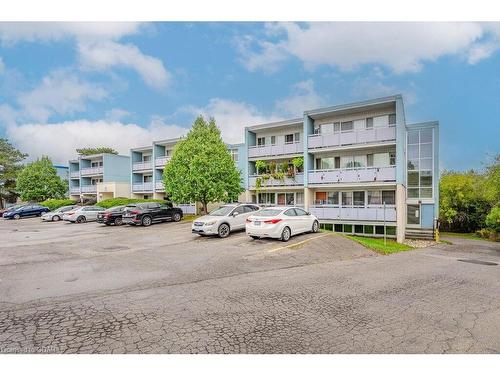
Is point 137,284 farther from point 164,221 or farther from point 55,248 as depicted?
point 164,221

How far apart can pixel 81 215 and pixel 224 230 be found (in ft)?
61.3

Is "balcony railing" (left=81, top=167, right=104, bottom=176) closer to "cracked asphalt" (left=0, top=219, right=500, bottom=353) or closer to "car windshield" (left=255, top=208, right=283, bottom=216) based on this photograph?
"cracked asphalt" (left=0, top=219, right=500, bottom=353)

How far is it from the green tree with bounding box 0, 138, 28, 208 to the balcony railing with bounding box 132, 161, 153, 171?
25386 millimetres

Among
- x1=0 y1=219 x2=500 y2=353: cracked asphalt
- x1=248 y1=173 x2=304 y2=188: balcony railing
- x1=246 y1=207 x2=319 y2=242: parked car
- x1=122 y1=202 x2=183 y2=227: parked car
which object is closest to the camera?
x1=0 y1=219 x2=500 y2=353: cracked asphalt

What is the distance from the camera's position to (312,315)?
5.40m

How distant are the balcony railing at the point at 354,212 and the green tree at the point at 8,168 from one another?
52883mm

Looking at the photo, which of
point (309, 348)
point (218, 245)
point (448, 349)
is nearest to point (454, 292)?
point (448, 349)

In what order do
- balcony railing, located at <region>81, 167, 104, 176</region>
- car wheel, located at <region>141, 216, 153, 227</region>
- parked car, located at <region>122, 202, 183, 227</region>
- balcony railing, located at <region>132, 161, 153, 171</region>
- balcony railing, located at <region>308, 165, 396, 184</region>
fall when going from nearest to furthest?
balcony railing, located at <region>308, 165, 396, 184</region> → parked car, located at <region>122, 202, 183, 227</region> → car wheel, located at <region>141, 216, 153, 227</region> → balcony railing, located at <region>132, 161, 153, 171</region> → balcony railing, located at <region>81, 167, 104, 176</region>

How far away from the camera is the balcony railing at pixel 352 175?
20953 millimetres

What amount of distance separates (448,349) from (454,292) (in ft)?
12.3

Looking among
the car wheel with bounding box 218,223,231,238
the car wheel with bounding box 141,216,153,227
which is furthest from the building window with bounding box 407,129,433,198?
the car wheel with bounding box 141,216,153,227

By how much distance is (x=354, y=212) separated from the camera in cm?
2167

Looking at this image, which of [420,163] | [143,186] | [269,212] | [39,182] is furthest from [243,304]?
[39,182]

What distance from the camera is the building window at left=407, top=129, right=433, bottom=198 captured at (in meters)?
26.8
